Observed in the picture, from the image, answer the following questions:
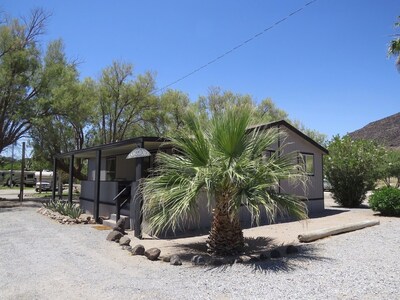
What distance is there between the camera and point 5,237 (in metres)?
10.2

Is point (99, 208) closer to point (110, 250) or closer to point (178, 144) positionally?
point (110, 250)

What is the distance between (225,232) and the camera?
7660 mm

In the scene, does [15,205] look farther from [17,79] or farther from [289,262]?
[289,262]

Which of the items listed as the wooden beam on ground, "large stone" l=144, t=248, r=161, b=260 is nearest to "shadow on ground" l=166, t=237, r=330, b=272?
the wooden beam on ground

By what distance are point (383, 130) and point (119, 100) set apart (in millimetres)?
61532

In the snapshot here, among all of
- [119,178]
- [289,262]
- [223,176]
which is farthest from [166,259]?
[119,178]

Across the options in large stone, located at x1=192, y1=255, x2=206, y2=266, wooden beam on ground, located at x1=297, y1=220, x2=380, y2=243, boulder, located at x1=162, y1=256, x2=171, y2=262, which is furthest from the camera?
wooden beam on ground, located at x1=297, y1=220, x2=380, y2=243

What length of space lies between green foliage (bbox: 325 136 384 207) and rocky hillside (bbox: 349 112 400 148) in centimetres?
4910

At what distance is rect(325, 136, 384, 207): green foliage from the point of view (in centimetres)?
1798

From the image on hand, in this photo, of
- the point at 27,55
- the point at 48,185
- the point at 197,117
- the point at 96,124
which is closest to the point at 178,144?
the point at 197,117

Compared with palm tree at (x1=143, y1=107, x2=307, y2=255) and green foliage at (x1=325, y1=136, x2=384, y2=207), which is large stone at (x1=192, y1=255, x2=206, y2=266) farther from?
green foliage at (x1=325, y1=136, x2=384, y2=207)

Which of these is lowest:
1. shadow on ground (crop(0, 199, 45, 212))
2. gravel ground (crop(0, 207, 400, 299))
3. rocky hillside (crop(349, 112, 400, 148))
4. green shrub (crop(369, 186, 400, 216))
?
gravel ground (crop(0, 207, 400, 299))

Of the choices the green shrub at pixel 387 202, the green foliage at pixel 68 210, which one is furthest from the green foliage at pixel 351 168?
the green foliage at pixel 68 210

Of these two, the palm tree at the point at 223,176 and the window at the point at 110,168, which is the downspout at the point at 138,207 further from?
the window at the point at 110,168
